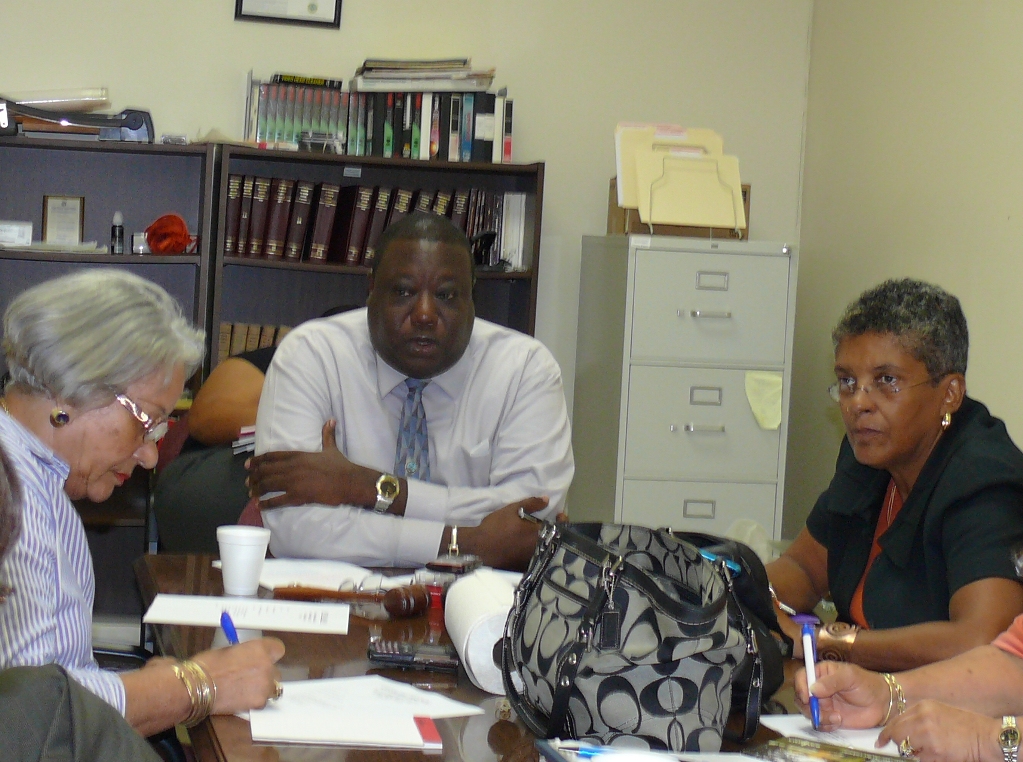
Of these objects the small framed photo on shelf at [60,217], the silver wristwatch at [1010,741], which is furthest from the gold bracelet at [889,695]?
the small framed photo on shelf at [60,217]

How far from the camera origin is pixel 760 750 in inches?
45.9

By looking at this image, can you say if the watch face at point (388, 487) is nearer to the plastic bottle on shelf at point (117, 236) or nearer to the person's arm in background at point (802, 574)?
the person's arm in background at point (802, 574)

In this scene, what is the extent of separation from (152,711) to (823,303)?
11.7 feet

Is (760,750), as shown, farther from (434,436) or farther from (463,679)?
(434,436)

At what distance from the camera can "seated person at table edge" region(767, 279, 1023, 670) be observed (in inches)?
64.4

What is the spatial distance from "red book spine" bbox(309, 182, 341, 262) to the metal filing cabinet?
108 cm

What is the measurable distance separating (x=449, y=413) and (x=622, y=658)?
1.37 meters

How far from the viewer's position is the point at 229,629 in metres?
1.46

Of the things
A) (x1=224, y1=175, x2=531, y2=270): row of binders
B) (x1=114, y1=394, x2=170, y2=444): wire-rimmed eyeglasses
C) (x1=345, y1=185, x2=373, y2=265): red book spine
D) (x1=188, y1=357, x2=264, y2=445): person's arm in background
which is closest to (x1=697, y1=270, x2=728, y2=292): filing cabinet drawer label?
(x1=224, y1=175, x2=531, y2=270): row of binders

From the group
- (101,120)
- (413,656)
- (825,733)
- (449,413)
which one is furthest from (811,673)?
(101,120)

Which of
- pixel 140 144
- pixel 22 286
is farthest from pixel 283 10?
pixel 22 286

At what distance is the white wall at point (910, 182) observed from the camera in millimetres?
3168

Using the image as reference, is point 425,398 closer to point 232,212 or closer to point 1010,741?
point 1010,741

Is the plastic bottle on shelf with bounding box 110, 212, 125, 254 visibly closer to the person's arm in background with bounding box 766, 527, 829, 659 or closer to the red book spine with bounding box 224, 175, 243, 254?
the red book spine with bounding box 224, 175, 243, 254
